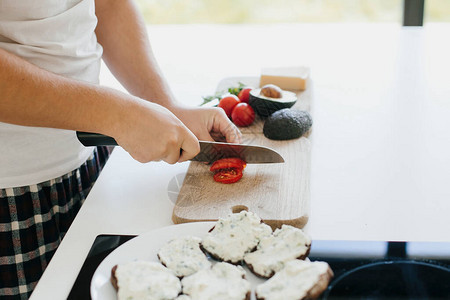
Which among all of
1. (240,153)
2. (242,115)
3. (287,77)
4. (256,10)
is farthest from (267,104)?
(256,10)

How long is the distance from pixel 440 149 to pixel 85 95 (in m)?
0.93

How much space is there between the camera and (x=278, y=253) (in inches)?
37.7

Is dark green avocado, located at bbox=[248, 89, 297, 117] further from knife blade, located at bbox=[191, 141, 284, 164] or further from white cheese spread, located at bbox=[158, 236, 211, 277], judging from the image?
white cheese spread, located at bbox=[158, 236, 211, 277]

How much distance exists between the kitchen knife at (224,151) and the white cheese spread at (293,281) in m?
0.45

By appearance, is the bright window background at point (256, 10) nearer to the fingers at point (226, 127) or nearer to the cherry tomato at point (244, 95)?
the cherry tomato at point (244, 95)

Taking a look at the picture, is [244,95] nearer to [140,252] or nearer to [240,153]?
[240,153]

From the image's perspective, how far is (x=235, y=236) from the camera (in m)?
0.99

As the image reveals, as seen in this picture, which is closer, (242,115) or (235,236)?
(235,236)

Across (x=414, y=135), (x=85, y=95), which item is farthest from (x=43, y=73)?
(x=414, y=135)

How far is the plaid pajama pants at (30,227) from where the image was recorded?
4.44ft

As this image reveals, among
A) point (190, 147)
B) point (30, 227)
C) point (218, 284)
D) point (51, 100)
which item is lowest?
point (30, 227)

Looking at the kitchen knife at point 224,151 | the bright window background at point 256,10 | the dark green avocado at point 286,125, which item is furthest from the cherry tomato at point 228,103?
the bright window background at point 256,10

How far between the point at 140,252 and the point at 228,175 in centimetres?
37

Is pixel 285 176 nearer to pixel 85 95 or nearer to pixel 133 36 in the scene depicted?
pixel 85 95
